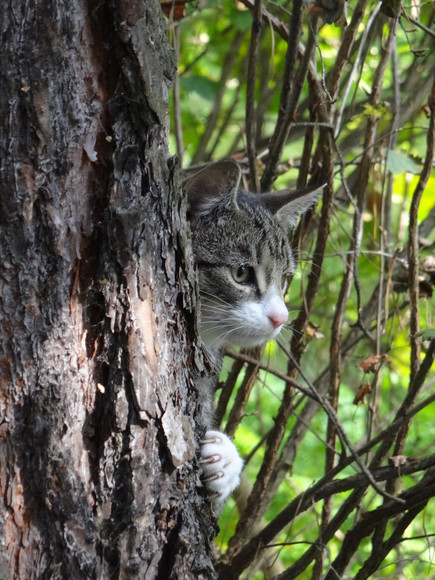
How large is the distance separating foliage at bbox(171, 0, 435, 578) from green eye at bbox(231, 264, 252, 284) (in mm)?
359

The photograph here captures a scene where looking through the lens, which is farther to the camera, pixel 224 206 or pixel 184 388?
pixel 224 206

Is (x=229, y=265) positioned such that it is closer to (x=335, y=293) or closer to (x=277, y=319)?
(x=277, y=319)

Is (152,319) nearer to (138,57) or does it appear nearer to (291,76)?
(138,57)

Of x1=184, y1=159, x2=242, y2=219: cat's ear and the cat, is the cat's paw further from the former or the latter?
x1=184, y1=159, x2=242, y2=219: cat's ear

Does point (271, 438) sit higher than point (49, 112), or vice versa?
point (49, 112)

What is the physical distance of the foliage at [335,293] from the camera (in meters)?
2.37

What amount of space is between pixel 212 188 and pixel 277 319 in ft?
1.63

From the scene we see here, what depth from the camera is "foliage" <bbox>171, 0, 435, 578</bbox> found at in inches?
93.3

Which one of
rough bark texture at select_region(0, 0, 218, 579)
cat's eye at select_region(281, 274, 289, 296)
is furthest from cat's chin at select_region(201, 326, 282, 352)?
rough bark texture at select_region(0, 0, 218, 579)

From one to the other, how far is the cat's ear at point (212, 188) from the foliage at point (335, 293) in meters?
0.41

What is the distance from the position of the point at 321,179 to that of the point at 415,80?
129cm

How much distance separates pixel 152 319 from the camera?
166cm

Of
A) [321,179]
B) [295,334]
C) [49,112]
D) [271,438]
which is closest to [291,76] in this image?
[321,179]

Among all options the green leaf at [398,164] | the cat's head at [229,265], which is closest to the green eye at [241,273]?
the cat's head at [229,265]
